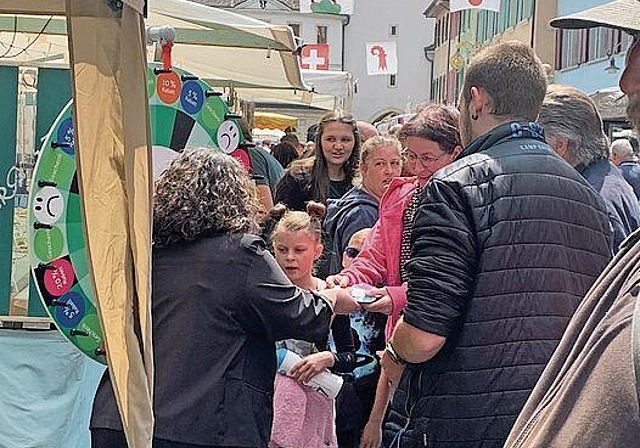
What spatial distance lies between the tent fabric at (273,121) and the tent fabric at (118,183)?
1352 centimetres

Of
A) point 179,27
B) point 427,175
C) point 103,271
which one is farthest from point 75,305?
point 179,27

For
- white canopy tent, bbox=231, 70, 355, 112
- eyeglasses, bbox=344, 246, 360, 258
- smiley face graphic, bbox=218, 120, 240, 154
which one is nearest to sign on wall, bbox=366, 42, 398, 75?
white canopy tent, bbox=231, 70, 355, 112

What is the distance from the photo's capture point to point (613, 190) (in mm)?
3818

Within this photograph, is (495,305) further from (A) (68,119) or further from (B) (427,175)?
(A) (68,119)

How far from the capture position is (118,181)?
2.29 meters

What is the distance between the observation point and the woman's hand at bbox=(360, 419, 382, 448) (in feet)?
11.8

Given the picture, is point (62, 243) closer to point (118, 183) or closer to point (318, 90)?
point (118, 183)

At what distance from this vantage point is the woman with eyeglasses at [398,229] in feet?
11.3

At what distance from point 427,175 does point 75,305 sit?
154cm

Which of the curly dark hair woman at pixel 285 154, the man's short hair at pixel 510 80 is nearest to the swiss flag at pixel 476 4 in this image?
the curly dark hair woman at pixel 285 154

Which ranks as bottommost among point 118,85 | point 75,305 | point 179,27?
point 75,305

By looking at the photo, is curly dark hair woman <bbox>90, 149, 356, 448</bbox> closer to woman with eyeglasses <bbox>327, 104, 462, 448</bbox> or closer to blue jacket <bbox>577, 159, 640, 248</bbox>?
woman with eyeglasses <bbox>327, 104, 462, 448</bbox>

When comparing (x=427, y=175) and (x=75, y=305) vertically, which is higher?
(x=427, y=175)

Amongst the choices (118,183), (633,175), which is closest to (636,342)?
(118,183)
